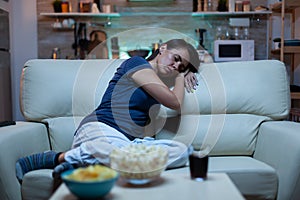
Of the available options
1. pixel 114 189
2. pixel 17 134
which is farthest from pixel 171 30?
pixel 114 189

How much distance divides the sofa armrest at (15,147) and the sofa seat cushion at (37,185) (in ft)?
0.16

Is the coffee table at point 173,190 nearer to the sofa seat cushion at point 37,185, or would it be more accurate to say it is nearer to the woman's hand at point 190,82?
the sofa seat cushion at point 37,185

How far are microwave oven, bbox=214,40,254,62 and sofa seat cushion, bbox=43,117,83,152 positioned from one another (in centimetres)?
270

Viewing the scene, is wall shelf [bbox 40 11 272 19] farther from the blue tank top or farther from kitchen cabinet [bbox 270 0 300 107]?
the blue tank top

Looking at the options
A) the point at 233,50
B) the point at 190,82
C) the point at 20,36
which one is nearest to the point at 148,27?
the point at 233,50

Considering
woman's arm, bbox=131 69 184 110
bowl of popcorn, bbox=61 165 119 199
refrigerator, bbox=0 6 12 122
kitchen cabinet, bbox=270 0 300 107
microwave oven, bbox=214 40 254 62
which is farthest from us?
microwave oven, bbox=214 40 254 62

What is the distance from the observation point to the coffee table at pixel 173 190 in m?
1.11

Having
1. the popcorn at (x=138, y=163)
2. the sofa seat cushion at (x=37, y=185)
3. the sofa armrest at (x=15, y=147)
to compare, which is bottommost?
the sofa seat cushion at (x=37, y=185)

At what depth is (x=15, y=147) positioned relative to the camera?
67.5 inches

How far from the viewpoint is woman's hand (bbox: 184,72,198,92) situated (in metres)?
2.10

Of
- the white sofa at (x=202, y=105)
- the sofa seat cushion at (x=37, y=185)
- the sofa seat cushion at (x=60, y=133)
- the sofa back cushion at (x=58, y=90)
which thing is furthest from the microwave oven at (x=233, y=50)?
the sofa seat cushion at (x=37, y=185)

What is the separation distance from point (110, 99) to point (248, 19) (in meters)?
3.09

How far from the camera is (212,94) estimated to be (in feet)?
6.87

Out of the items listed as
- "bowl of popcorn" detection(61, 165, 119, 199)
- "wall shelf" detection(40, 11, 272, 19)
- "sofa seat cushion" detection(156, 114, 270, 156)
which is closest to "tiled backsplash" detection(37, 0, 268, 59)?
"wall shelf" detection(40, 11, 272, 19)
